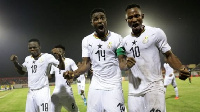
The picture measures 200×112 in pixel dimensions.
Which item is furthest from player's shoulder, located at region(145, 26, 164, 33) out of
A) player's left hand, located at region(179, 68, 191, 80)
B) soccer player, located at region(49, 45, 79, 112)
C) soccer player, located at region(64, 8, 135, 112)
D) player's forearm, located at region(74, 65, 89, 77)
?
soccer player, located at region(49, 45, 79, 112)

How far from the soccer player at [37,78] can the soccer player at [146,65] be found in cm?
266

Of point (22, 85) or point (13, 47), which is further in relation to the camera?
point (13, 47)

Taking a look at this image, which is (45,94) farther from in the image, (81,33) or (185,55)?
(185,55)

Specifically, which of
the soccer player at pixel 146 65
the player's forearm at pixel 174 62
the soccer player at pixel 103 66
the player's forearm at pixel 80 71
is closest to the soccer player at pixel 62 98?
the player's forearm at pixel 80 71

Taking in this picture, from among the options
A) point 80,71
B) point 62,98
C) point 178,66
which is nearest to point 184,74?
point 178,66

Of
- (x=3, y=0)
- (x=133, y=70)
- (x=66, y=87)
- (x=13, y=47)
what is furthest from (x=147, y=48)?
(x=13, y=47)

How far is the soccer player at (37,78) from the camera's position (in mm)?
6184

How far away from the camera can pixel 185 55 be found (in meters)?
48.2

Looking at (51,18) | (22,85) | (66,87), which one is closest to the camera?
(66,87)

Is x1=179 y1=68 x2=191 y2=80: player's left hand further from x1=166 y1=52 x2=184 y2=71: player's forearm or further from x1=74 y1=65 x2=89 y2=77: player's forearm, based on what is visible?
x1=74 y1=65 x2=89 y2=77: player's forearm

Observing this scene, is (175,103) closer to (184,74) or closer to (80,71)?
(80,71)

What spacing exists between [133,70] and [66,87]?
4.25m

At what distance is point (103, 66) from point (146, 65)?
92 cm

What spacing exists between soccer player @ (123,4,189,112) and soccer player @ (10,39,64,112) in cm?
266
